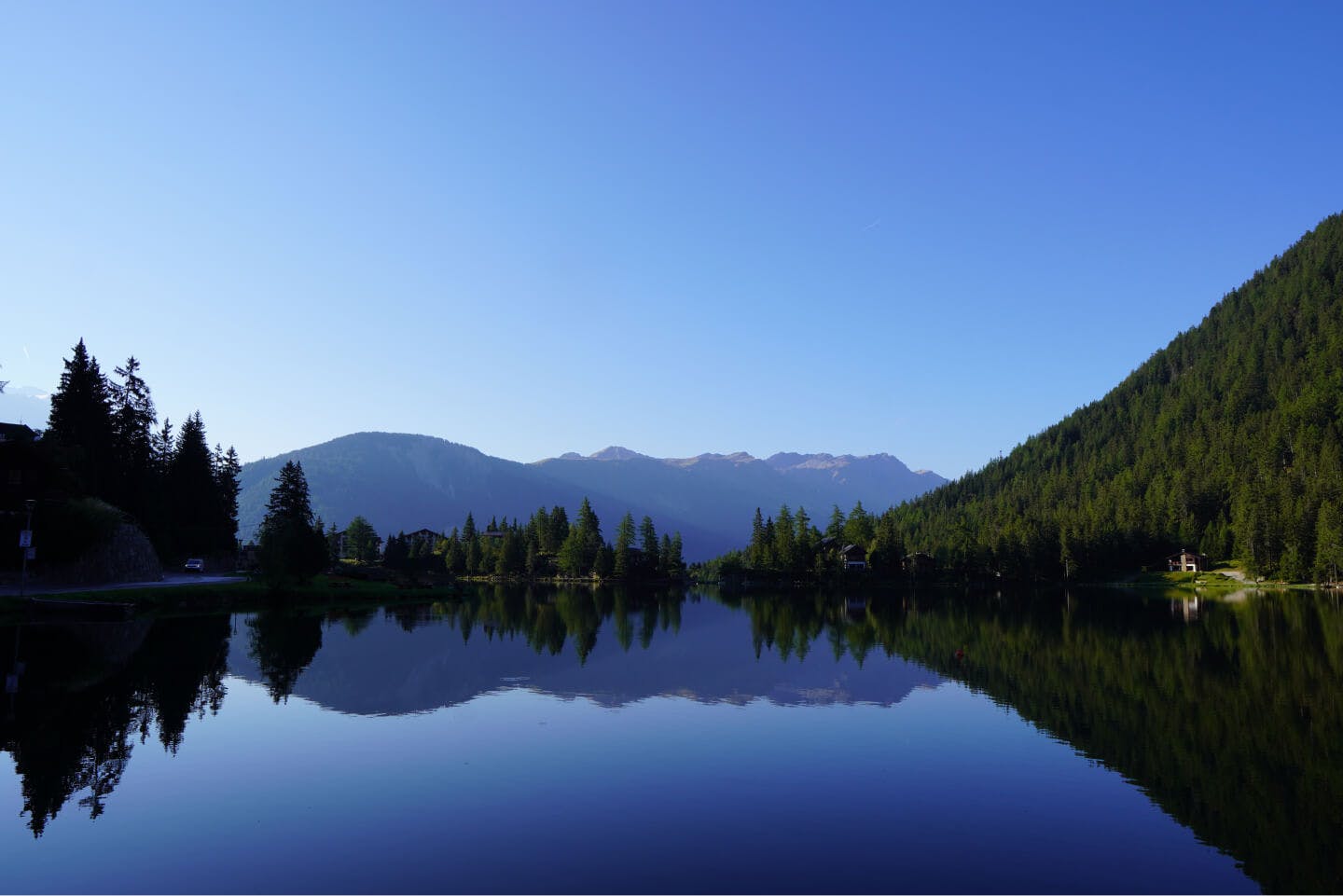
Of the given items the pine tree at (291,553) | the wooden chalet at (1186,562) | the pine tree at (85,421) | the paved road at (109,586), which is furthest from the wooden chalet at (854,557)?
the pine tree at (85,421)

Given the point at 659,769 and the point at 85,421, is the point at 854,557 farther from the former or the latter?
the point at 659,769

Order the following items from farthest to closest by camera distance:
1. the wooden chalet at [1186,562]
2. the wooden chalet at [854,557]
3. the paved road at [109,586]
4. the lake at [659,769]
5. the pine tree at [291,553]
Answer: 1. the wooden chalet at [854,557]
2. the wooden chalet at [1186,562]
3. the pine tree at [291,553]
4. the paved road at [109,586]
5. the lake at [659,769]

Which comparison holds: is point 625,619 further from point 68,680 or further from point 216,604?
point 68,680

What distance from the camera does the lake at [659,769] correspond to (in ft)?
64.1

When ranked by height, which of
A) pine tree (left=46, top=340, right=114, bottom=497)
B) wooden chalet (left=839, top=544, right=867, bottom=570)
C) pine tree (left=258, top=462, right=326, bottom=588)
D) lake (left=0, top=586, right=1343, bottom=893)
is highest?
pine tree (left=46, top=340, right=114, bottom=497)

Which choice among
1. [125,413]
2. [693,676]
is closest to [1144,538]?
[693,676]

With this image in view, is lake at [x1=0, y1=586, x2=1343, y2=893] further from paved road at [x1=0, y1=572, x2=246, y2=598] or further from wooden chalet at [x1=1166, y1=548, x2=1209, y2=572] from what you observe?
wooden chalet at [x1=1166, y1=548, x2=1209, y2=572]

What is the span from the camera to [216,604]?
273ft

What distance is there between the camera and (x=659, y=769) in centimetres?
2891

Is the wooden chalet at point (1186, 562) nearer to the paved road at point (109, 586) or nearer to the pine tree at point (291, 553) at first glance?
the pine tree at point (291, 553)

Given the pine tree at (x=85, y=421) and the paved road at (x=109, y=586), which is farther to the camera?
the pine tree at (x=85, y=421)

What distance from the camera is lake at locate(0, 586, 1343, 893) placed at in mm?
19531

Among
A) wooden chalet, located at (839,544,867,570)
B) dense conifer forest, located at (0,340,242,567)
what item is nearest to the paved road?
dense conifer forest, located at (0,340,242,567)

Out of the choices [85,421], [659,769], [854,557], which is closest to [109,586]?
[85,421]
